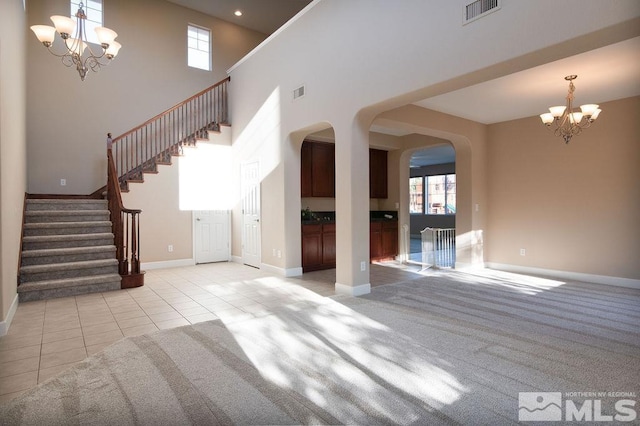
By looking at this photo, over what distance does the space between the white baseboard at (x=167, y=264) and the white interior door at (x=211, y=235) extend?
0.59ft

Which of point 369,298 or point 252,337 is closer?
point 252,337

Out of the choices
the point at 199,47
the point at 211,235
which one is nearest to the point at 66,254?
the point at 211,235

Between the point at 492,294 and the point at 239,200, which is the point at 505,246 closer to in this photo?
the point at 492,294

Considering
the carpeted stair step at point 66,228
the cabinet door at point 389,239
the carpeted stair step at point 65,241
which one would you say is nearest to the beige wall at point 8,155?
the carpeted stair step at point 65,241

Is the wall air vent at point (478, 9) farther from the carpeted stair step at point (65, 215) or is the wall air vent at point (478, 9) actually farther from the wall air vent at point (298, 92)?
the carpeted stair step at point (65, 215)

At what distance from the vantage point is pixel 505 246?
21.9ft

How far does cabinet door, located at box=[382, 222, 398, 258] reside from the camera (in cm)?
780

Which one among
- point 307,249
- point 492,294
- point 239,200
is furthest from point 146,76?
point 492,294

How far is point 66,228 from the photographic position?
5.57 m

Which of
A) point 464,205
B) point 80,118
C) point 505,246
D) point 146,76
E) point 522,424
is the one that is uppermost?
point 146,76

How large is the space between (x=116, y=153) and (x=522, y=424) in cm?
766

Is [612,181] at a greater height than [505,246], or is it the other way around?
[612,181]

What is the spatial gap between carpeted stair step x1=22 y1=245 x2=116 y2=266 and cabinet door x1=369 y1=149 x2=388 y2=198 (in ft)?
17.6

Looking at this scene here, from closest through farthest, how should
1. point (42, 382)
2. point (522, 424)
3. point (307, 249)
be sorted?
point (522, 424) < point (42, 382) < point (307, 249)
